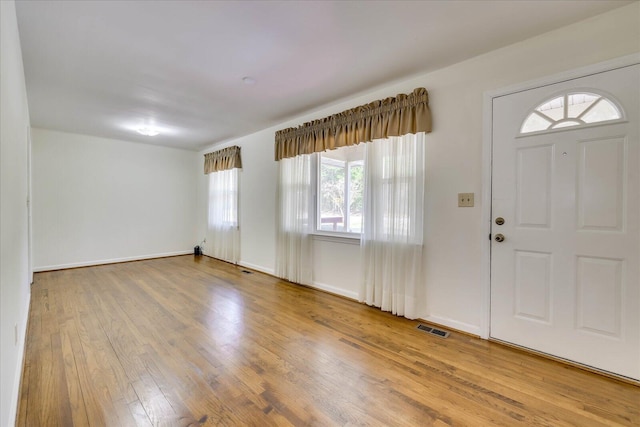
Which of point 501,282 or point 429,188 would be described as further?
point 429,188

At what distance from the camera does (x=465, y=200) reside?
8.29 ft

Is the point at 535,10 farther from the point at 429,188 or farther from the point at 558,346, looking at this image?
the point at 558,346

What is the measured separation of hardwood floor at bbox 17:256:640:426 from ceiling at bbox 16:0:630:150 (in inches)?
97.7

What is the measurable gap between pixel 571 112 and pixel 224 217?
530cm

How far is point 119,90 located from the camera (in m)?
3.11

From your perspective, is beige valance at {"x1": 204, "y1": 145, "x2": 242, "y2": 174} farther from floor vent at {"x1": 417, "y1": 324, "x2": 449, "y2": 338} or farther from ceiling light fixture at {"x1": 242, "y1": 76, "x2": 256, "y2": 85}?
floor vent at {"x1": 417, "y1": 324, "x2": 449, "y2": 338}

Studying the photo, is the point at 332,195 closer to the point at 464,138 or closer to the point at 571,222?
the point at 464,138

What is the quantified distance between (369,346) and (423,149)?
193 cm

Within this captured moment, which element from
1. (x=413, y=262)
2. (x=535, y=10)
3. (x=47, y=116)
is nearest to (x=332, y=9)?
(x=535, y=10)

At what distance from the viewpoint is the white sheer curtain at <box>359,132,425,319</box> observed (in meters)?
2.78

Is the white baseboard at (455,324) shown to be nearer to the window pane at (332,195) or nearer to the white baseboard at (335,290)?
the white baseboard at (335,290)

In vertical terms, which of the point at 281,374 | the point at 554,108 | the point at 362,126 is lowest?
the point at 281,374

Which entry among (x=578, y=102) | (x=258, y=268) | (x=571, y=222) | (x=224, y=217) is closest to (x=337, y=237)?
(x=258, y=268)

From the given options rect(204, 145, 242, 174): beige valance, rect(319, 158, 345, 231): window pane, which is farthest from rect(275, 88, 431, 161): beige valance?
rect(204, 145, 242, 174): beige valance
